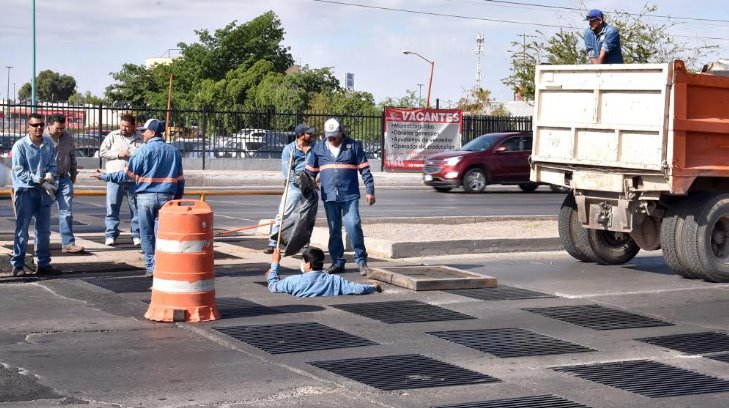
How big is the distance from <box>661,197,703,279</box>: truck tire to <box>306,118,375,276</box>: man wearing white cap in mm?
3318

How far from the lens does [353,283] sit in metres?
11.5

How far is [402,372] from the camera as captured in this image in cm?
812

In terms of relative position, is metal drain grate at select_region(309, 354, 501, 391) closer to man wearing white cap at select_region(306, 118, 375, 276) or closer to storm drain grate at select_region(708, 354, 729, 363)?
storm drain grate at select_region(708, 354, 729, 363)

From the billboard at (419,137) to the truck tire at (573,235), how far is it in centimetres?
2429

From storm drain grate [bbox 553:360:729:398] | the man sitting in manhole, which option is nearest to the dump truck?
the man sitting in manhole

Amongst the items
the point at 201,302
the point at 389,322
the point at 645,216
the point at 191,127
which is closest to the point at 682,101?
the point at 645,216

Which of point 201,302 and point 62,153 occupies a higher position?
point 62,153

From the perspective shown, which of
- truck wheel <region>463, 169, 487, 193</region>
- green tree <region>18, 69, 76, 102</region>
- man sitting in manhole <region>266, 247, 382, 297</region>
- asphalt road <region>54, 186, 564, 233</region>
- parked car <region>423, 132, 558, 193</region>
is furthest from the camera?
green tree <region>18, 69, 76, 102</region>

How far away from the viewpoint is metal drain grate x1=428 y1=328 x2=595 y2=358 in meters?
8.97

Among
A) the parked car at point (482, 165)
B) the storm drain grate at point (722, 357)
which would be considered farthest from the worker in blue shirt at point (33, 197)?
the parked car at point (482, 165)

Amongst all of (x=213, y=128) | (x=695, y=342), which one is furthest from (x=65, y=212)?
(x=213, y=128)

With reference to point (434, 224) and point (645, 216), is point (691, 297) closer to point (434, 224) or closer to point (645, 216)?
point (645, 216)

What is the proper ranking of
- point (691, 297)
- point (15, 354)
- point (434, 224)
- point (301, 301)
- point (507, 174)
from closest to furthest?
point (15, 354), point (301, 301), point (691, 297), point (434, 224), point (507, 174)

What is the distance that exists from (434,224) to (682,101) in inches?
258
